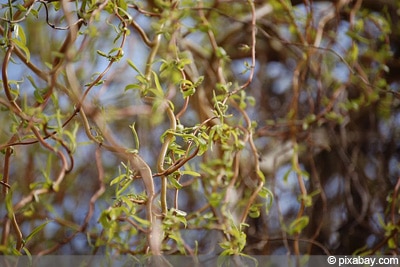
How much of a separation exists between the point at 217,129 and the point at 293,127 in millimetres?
579

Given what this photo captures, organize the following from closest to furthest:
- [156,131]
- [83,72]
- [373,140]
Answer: [83,72] < [156,131] < [373,140]

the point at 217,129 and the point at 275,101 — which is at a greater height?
the point at 217,129

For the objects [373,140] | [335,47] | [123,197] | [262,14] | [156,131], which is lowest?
[373,140]

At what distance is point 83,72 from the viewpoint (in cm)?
105

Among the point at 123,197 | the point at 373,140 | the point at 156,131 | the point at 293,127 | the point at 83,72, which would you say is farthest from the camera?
the point at 373,140

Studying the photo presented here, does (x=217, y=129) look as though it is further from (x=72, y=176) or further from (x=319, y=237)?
(x=319, y=237)

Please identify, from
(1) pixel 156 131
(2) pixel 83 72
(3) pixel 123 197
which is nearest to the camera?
(3) pixel 123 197

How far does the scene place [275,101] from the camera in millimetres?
1460

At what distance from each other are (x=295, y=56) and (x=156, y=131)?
446mm

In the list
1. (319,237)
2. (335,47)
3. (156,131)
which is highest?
(335,47)

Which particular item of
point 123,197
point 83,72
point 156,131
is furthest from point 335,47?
point 123,197

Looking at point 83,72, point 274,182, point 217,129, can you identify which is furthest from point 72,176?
point 217,129

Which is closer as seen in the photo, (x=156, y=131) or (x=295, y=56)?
(x=156, y=131)

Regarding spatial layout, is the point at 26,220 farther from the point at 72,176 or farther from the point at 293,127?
the point at 293,127
